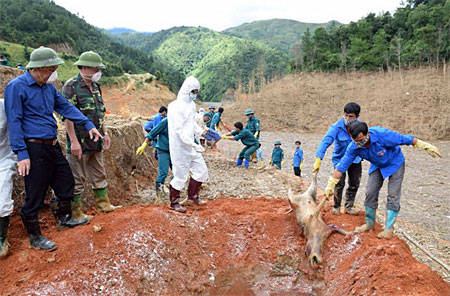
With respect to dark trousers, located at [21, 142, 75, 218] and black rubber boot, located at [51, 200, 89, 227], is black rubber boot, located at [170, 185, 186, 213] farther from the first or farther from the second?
dark trousers, located at [21, 142, 75, 218]

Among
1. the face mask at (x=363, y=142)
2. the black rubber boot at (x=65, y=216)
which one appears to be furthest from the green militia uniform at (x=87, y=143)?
the face mask at (x=363, y=142)

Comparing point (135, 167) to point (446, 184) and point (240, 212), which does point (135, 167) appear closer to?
point (240, 212)

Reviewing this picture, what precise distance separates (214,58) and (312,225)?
89395 mm

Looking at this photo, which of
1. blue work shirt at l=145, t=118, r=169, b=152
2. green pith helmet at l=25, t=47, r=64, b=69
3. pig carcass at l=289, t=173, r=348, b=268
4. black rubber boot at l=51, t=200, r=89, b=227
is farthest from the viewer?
blue work shirt at l=145, t=118, r=169, b=152

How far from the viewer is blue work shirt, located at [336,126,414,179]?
3.59m

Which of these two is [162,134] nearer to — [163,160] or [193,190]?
[163,160]

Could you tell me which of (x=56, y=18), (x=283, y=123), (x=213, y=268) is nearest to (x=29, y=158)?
(x=213, y=268)

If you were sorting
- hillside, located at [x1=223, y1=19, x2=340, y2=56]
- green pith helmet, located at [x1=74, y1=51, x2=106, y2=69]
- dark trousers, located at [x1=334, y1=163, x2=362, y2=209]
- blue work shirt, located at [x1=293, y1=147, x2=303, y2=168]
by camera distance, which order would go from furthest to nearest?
hillside, located at [x1=223, y1=19, x2=340, y2=56], blue work shirt, located at [x1=293, y1=147, x2=303, y2=168], dark trousers, located at [x1=334, y1=163, x2=362, y2=209], green pith helmet, located at [x1=74, y1=51, x2=106, y2=69]

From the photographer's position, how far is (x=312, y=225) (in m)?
4.08

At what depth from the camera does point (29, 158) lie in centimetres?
303

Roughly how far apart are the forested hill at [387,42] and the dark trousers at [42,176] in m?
27.0

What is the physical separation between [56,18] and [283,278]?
185ft

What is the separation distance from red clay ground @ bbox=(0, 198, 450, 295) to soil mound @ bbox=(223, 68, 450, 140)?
17.5m

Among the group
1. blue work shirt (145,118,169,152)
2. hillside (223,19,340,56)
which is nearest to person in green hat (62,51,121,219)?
blue work shirt (145,118,169,152)
